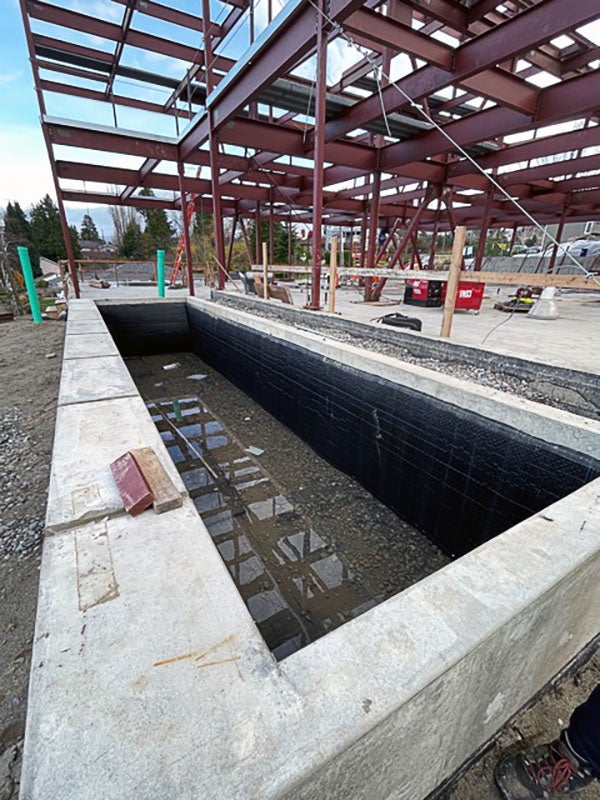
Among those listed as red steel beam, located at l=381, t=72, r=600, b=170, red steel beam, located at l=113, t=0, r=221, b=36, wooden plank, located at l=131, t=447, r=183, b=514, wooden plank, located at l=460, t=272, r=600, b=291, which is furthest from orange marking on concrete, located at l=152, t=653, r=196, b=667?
red steel beam, located at l=113, t=0, r=221, b=36

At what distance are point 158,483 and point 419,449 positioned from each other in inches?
82.2

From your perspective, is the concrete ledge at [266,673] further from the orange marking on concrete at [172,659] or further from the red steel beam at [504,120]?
the red steel beam at [504,120]

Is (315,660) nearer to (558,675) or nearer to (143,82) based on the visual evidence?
(558,675)

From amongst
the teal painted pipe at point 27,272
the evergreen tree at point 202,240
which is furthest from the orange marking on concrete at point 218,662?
the evergreen tree at point 202,240

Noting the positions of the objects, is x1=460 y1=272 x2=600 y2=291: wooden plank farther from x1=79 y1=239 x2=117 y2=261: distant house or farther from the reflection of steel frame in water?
x1=79 y1=239 x2=117 y2=261: distant house

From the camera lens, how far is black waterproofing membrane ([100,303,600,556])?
2.28 meters

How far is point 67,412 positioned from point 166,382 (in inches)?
170

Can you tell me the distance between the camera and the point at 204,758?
2.36ft

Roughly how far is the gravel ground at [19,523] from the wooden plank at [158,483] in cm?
92

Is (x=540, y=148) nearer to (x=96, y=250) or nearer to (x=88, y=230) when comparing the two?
(x=96, y=250)

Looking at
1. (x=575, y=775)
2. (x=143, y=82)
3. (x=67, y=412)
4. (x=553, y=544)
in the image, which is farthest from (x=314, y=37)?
(x=143, y=82)

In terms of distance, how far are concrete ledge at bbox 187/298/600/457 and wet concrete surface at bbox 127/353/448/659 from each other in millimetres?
1172

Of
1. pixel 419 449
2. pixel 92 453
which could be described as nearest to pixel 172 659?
pixel 92 453

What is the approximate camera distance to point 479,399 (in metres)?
2.51
